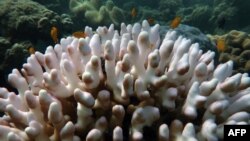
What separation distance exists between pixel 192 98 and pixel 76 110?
918 millimetres

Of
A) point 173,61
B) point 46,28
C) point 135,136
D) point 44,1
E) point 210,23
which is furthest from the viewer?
point 210,23

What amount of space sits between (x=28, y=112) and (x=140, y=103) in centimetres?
89

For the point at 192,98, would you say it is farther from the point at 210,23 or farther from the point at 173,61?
the point at 210,23

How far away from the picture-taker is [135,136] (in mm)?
2297

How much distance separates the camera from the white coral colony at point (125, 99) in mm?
2354

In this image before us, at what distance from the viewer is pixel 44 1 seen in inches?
499

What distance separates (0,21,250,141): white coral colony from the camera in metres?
2.35

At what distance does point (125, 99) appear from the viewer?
2.43 metres

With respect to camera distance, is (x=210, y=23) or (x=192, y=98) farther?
(x=210, y=23)

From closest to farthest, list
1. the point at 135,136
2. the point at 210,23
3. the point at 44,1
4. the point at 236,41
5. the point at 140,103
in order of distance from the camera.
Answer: the point at 135,136
the point at 140,103
the point at 236,41
the point at 44,1
the point at 210,23

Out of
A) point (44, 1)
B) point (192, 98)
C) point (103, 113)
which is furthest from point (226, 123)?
point (44, 1)

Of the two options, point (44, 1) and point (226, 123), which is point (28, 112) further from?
point (44, 1)

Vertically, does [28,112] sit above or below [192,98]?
below

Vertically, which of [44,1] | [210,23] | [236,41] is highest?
[210,23]
